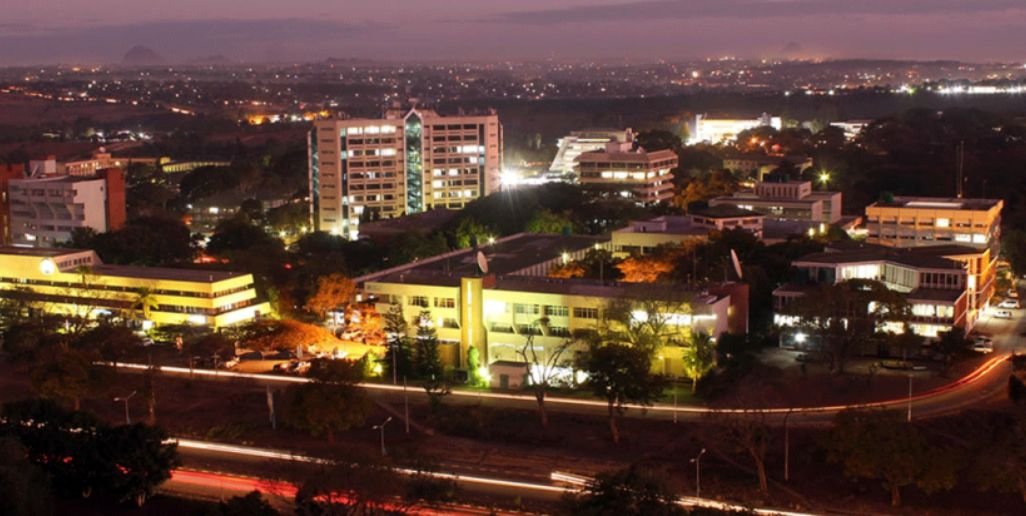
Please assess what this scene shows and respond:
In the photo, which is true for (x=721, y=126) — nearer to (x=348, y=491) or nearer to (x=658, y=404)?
(x=658, y=404)

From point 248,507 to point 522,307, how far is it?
868cm

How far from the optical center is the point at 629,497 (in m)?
12.2

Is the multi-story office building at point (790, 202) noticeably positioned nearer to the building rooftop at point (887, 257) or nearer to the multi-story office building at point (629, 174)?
the multi-story office building at point (629, 174)

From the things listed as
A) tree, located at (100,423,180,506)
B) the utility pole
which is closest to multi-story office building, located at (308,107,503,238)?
the utility pole

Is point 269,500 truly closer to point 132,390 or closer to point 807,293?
point 132,390

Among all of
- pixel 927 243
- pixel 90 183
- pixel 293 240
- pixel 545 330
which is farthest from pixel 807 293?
pixel 90 183

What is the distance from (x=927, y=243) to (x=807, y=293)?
10159 mm

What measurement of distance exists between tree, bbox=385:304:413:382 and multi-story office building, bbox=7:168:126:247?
51.4 ft

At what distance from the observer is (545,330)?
67.3 feet

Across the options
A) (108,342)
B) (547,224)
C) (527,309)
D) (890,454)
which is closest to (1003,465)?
(890,454)

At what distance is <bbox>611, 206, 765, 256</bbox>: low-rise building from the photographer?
90.7 feet

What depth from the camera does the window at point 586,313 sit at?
20.2 metres

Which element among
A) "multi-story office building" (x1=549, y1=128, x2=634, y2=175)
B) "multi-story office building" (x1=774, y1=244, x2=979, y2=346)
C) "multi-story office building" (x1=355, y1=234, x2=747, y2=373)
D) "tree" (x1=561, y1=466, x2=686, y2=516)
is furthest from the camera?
"multi-story office building" (x1=549, y1=128, x2=634, y2=175)

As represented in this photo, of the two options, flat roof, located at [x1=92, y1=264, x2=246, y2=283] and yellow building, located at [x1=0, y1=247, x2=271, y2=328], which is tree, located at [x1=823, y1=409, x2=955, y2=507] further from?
flat roof, located at [x1=92, y1=264, x2=246, y2=283]
